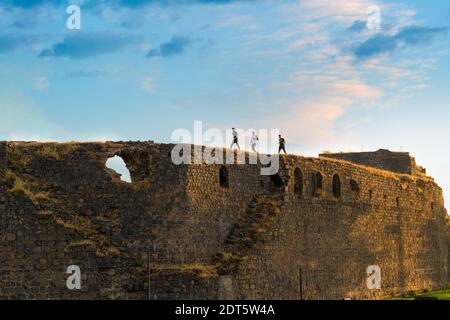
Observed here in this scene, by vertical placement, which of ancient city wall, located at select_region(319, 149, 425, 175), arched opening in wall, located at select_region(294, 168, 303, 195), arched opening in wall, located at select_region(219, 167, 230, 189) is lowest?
arched opening in wall, located at select_region(219, 167, 230, 189)

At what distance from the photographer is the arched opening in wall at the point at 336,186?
3969cm

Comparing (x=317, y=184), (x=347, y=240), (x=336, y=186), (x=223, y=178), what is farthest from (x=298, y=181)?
(x=347, y=240)

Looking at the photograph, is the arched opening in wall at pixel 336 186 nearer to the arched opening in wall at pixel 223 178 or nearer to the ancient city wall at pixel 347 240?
the ancient city wall at pixel 347 240

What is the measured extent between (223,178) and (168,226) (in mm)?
3531

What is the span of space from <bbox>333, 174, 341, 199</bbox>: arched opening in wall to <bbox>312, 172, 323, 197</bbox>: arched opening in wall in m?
1.50

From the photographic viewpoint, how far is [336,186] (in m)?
39.8

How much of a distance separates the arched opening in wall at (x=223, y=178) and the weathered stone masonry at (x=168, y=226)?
1.4 inches

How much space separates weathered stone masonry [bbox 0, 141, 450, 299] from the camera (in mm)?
29250

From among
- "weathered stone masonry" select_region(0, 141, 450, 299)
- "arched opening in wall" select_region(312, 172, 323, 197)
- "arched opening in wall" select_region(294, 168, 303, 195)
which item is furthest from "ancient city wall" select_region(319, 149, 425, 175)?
"arched opening in wall" select_region(294, 168, 303, 195)

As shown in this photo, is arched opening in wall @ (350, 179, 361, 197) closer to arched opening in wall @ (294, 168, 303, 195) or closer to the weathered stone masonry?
the weathered stone masonry

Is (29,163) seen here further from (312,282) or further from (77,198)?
(312,282)

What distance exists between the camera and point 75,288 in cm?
2905

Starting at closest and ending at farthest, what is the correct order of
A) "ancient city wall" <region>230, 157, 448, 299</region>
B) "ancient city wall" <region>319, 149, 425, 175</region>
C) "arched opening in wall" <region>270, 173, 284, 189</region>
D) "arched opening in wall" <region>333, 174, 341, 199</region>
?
→ 1. "ancient city wall" <region>230, 157, 448, 299</region>
2. "arched opening in wall" <region>270, 173, 284, 189</region>
3. "arched opening in wall" <region>333, 174, 341, 199</region>
4. "ancient city wall" <region>319, 149, 425, 175</region>

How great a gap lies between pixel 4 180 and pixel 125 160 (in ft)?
14.2
